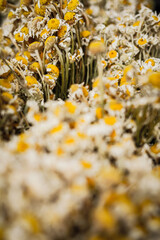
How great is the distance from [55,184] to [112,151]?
0.66 feet

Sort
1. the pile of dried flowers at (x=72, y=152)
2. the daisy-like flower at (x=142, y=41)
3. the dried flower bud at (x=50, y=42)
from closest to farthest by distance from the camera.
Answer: the pile of dried flowers at (x=72, y=152), the dried flower bud at (x=50, y=42), the daisy-like flower at (x=142, y=41)

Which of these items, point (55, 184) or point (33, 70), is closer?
point (55, 184)

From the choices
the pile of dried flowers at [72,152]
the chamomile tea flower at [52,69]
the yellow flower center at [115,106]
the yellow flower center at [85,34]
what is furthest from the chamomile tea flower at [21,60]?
the yellow flower center at [115,106]

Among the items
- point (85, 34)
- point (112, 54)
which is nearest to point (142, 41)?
point (112, 54)

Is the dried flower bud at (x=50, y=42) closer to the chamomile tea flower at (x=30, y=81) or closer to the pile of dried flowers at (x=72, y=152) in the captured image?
the pile of dried flowers at (x=72, y=152)

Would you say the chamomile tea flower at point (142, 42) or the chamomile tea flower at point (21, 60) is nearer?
the chamomile tea flower at point (21, 60)

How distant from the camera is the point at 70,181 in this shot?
468 millimetres

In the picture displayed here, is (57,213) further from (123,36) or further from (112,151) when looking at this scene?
(123,36)

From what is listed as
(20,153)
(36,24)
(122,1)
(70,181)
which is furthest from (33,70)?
(122,1)

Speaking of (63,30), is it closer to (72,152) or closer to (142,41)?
(142,41)

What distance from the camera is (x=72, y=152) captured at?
1.86ft

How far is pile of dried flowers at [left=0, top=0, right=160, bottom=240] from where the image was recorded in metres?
0.41

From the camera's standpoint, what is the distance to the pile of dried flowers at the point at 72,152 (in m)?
0.41

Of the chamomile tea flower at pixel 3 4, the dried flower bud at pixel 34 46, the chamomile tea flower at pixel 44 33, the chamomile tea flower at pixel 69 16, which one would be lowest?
the dried flower bud at pixel 34 46
